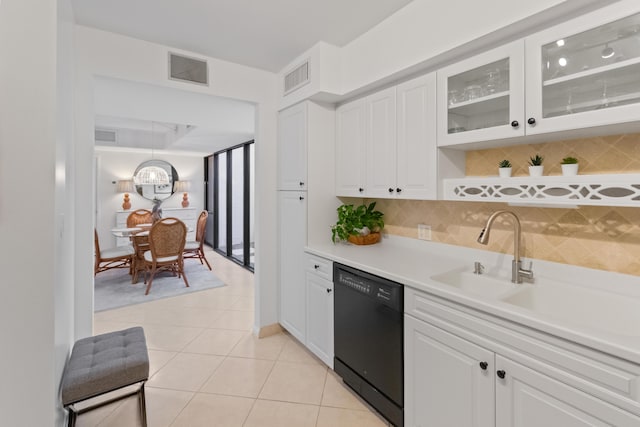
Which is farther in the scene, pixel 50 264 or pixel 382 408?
pixel 382 408

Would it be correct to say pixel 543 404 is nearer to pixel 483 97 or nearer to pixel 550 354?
pixel 550 354

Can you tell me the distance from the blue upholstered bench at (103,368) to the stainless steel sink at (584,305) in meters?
1.97

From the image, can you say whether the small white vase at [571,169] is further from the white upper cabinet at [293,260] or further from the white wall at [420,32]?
the white upper cabinet at [293,260]

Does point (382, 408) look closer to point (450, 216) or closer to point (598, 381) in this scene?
point (598, 381)

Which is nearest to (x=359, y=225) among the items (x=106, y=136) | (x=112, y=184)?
(x=106, y=136)

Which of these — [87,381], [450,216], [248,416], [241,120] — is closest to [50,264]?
[87,381]

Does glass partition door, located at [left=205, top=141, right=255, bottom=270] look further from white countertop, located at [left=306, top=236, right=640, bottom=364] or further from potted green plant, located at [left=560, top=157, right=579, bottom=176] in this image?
potted green plant, located at [left=560, top=157, right=579, bottom=176]

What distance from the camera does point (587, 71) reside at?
4.24 feet

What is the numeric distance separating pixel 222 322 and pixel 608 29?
363 centimetres

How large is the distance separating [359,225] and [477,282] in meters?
1.00

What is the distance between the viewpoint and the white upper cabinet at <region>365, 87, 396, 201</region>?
7.16 ft

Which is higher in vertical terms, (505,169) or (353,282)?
(505,169)

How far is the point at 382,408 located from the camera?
1843 millimetres

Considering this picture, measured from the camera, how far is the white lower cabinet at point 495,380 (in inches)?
40.3
